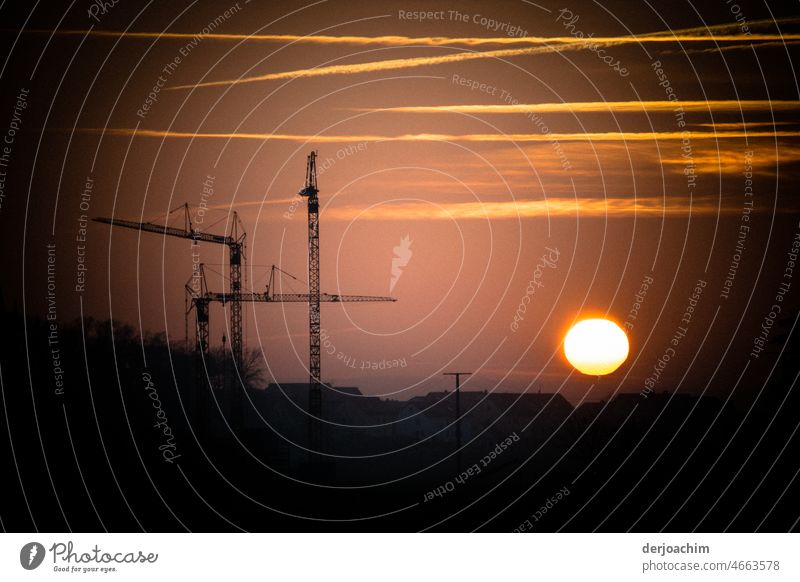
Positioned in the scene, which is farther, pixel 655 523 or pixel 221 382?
pixel 221 382

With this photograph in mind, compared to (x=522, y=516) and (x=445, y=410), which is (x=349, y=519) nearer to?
(x=522, y=516)

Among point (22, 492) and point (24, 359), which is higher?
point (24, 359)

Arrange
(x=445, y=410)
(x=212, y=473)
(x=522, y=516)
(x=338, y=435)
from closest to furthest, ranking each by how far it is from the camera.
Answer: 1. (x=522, y=516)
2. (x=212, y=473)
3. (x=338, y=435)
4. (x=445, y=410)

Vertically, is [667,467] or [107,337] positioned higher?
[107,337]

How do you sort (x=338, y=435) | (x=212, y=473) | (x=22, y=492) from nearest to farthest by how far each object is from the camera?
(x=22, y=492), (x=212, y=473), (x=338, y=435)
